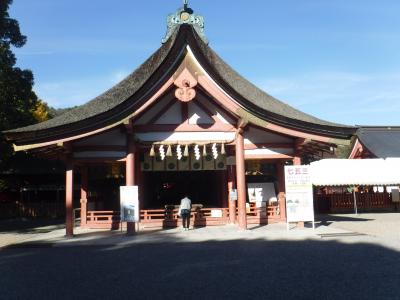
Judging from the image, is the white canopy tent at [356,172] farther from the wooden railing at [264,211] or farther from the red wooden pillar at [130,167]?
the red wooden pillar at [130,167]

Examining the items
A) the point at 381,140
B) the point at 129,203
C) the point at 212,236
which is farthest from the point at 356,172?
the point at 129,203

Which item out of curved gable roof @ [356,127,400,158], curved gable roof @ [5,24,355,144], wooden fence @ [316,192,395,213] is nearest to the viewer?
curved gable roof @ [5,24,355,144]

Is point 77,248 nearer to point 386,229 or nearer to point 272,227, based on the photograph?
point 272,227

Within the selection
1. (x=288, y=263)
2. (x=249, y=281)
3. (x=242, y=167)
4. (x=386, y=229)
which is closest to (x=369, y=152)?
(x=386, y=229)

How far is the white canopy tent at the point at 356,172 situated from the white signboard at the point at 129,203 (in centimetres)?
1450

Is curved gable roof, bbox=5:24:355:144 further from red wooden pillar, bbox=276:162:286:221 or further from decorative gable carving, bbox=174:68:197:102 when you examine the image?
red wooden pillar, bbox=276:162:286:221

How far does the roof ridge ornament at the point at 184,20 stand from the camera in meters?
20.5

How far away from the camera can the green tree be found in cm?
2095

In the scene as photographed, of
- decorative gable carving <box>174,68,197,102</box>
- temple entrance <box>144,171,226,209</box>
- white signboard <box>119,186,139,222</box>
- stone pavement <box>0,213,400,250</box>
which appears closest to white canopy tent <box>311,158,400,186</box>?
temple entrance <box>144,171,226,209</box>

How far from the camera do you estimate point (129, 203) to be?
46.5ft

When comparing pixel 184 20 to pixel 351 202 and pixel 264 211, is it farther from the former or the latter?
pixel 351 202

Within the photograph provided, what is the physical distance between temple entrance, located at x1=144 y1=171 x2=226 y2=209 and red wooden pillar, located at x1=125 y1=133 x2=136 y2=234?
556 cm

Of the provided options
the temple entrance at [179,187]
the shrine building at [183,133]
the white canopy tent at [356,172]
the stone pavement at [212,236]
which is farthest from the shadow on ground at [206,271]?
the white canopy tent at [356,172]

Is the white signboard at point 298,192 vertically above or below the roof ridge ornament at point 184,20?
below
